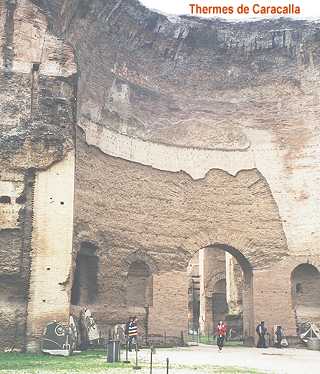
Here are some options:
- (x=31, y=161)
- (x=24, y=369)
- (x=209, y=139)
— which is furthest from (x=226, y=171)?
(x=24, y=369)

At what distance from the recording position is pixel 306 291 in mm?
16484

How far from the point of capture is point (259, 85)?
17703mm

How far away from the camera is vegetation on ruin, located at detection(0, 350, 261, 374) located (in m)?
8.10

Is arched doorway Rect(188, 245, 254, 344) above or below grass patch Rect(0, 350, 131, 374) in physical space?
above

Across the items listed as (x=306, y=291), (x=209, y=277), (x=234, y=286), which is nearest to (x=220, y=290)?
(x=209, y=277)

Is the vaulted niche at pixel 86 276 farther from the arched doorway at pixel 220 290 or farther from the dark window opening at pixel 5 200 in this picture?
the arched doorway at pixel 220 290

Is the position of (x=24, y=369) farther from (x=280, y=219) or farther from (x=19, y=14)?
(x=280, y=219)

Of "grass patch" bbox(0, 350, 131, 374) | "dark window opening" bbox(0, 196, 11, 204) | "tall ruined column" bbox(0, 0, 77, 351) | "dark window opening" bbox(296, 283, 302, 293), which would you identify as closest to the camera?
"grass patch" bbox(0, 350, 131, 374)

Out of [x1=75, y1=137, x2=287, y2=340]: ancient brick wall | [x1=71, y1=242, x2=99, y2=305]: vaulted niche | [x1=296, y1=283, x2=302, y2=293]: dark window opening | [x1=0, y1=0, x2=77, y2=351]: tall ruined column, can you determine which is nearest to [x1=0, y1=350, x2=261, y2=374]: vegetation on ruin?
[x1=0, y1=0, x2=77, y2=351]: tall ruined column

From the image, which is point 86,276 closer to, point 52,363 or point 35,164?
point 35,164

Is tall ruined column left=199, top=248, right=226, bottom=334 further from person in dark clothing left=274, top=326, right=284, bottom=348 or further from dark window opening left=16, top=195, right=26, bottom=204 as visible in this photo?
dark window opening left=16, top=195, right=26, bottom=204

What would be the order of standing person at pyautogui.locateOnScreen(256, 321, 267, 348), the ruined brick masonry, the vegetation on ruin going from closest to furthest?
the vegetation on ruin → the ruined brick masonry → standing person at pyautogui.locateOnScreen(256, 321, 267, 348)

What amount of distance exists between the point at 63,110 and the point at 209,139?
6213 millimetres

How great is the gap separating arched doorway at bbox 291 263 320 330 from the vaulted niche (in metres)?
5.76
